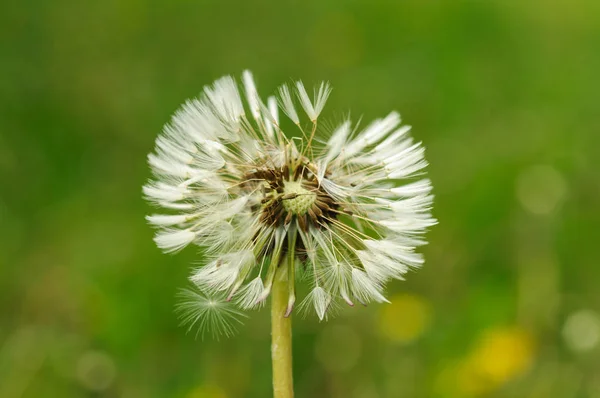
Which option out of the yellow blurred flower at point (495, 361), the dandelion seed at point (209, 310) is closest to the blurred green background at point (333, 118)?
the yellow blurred flower at point (495, 361)

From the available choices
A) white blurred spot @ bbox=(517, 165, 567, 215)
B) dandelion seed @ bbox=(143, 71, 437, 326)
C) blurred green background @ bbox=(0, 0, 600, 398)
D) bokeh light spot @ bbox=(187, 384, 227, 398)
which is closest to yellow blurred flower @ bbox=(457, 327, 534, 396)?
blurred green background @ bbox=(0, 0, 600, 398)

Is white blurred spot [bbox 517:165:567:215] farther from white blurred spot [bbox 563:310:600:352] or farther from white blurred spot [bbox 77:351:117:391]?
white blurred spot [bbox 77:351:117:391]

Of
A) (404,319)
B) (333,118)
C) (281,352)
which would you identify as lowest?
(281,352)

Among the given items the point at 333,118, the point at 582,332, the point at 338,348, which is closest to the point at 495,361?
the point at 582,332

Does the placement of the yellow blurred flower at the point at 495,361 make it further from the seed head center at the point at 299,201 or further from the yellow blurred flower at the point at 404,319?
the seed head center at the point at 299,201

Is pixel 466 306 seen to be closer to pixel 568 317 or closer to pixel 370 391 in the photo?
pixel 568 317

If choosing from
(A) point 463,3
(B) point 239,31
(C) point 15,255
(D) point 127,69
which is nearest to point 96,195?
(C) point 15,255

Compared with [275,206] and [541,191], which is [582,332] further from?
[275,206]
